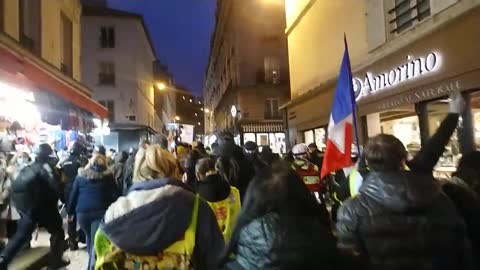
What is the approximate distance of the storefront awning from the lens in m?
36.8

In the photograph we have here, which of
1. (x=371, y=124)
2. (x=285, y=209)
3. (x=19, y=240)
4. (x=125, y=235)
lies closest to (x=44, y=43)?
(x=19, y=240)

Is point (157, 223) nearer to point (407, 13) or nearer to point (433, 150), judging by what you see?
point (433, 150)

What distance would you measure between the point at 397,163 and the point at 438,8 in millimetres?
6722

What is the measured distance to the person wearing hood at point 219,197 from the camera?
503 cm

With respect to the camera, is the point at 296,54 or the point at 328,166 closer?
the point at 328,166

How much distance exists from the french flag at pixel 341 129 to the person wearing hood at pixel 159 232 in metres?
2.25

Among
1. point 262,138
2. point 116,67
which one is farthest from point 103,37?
point 262,138

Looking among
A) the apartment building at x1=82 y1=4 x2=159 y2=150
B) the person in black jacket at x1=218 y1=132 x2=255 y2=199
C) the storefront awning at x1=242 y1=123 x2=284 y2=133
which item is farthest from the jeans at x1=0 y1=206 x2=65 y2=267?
the apartment building at x1=82 y1=4 x2=159 y2=150

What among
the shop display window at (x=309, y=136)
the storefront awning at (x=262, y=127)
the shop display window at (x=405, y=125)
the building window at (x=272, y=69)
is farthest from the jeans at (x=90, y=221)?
the building window at (x=272, y=69)

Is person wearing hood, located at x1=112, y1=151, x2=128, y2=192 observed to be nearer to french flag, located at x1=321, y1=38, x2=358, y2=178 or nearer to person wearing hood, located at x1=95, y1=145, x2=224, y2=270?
french flag, located at x1=321, y1=38, x2=358, y2=178

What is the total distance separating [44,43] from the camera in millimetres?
14305

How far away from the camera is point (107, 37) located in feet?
137

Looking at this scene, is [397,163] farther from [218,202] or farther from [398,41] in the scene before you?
[398,41]

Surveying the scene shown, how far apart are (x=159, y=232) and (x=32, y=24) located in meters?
12.7
